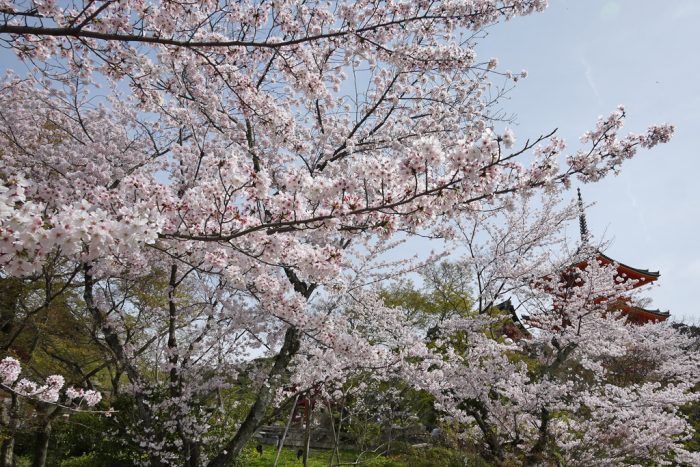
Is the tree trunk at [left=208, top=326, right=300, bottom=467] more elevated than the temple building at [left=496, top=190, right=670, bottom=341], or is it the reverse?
the temple building at [left=496, top=190, right=670, bottom=341]

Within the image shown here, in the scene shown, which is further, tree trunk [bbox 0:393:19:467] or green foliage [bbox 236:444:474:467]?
tree trunk [bbox 0:393:19:467]

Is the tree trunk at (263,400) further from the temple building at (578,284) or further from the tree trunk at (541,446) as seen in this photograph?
the temple building at (578,284)

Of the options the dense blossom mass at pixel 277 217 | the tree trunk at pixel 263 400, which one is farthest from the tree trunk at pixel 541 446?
the tree trunk at pixel 263 400

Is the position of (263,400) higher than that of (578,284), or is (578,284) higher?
(578,284)

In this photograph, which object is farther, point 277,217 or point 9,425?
point 9,425

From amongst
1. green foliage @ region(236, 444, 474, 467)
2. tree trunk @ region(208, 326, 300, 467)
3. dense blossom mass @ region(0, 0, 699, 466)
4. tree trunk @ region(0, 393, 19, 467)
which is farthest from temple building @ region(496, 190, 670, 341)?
tree trunk @ region(0, 393, 19, 467)

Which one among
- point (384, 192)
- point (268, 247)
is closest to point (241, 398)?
point (268, 247)

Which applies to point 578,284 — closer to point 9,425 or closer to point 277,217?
point 277,217

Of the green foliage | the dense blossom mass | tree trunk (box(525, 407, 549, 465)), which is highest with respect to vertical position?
the dense blossom mass

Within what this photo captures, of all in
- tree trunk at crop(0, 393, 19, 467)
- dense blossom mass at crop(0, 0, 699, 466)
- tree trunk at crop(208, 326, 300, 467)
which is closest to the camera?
dense blossom mass at crop(0, 0, 699, 466)

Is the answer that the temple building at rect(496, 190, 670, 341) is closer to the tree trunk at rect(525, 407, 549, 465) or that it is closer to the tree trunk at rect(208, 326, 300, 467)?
the tree trunk at rect(525, 407, 549, 465)

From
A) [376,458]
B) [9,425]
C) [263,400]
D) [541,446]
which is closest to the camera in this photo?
[263,400]

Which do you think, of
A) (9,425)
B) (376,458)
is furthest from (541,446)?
(9,425)

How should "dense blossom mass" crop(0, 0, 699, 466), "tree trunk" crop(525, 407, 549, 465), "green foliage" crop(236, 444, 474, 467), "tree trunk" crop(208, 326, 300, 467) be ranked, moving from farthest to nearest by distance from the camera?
"green foliage" crop(236, 444, 474, 467), "tree trunk" crop(525, 407, 549, 465), "tree trunk" crop(208, 326, 300, 467), "dense blossom mass" crop(0, 0, 699, 466)
